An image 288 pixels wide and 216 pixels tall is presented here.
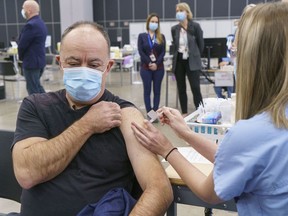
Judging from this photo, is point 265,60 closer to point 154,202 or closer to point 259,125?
point 259,125

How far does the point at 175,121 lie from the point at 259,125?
0.54m

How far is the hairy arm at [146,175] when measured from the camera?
1206 mm

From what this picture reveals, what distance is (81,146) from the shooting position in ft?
4.37

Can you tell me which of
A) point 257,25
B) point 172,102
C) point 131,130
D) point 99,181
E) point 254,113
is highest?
point 257,25

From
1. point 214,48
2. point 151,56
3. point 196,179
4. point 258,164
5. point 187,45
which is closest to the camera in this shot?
point 258,164

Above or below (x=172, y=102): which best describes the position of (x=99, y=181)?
above

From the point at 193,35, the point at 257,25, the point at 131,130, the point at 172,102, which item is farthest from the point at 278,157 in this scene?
the point at 172,102

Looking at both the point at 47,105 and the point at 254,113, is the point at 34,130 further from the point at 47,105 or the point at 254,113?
the point at 254,113

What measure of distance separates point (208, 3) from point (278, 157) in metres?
12.6

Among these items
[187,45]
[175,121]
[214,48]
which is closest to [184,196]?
[175,121]

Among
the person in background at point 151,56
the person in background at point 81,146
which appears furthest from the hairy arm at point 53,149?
the person in background at point 151,56

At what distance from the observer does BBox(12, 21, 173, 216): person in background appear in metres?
1.28

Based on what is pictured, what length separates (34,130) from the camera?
1.38m

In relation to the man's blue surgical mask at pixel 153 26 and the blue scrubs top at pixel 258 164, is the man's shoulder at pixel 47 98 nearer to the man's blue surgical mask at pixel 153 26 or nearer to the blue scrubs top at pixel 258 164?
the blue scrubs top at pixel 258 164
